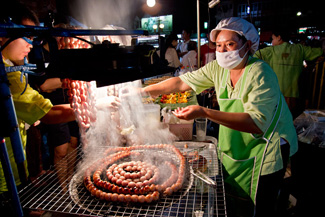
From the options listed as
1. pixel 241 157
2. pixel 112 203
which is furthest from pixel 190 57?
pixel 112 203

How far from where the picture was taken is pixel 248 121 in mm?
1991

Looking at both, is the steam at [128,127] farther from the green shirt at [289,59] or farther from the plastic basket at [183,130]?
the green shirt at [289,59]

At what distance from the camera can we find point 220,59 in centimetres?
246

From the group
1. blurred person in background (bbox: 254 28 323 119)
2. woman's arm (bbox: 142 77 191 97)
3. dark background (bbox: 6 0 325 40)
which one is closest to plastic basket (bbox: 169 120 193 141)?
woman's arm (bbox: 142 77 191 97)

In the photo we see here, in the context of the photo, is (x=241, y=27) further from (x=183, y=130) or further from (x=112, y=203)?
(x=112, y=203)

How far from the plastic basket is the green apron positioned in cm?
65

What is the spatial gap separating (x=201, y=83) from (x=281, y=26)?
4.38 meters

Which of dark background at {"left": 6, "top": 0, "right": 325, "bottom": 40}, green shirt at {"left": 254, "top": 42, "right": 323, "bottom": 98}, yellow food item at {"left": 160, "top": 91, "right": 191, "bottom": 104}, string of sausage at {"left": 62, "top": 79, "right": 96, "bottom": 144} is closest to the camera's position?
string of sausage at {"left": 62, "top": 79, "right": 96, "bottom": 144}

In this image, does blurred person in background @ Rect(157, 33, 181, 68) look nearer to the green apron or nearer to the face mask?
the face mask

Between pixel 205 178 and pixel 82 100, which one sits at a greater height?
pixel 82 100

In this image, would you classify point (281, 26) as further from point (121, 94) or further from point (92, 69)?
point (92, 69)

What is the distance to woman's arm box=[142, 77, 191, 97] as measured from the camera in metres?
2.94

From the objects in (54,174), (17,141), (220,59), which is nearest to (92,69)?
(17,141)

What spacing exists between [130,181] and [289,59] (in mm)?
5839
